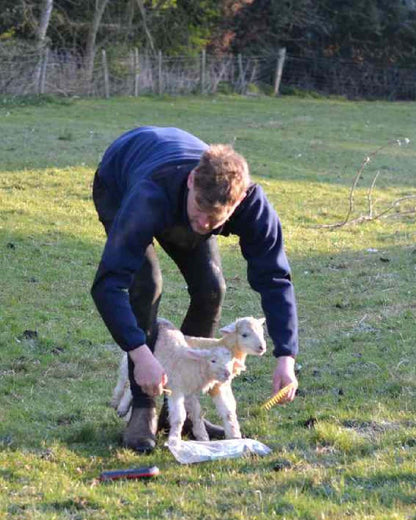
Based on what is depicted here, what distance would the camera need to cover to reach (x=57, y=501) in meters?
4.78

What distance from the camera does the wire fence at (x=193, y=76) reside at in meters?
31.1

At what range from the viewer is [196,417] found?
5820mm

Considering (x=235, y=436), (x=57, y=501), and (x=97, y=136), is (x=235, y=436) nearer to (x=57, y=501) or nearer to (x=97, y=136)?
(x=57, y=501)

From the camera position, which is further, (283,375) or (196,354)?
(196,354)

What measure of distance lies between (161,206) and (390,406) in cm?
249

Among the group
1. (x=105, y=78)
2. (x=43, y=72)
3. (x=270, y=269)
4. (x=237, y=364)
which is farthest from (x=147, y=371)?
(x=105, y=78)

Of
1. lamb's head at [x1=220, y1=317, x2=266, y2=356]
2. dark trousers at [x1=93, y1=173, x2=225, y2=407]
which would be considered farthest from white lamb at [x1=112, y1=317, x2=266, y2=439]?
dark trousers at [x1=93, y1=173, x2=225, y2=407]

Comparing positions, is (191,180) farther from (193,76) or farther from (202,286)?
(193,76)

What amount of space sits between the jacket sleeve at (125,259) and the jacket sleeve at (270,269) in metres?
0.50

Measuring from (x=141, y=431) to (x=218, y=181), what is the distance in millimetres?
1809

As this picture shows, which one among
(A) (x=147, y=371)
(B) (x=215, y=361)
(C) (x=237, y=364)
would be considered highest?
(A) (x=147, y=371)

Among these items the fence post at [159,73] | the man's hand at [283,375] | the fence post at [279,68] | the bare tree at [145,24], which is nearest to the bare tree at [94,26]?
the bare tree at [145,24]

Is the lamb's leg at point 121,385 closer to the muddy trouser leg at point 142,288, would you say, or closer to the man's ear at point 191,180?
the muddy trouser leg at point 142,288

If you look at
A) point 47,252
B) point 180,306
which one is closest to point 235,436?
point 180,306
